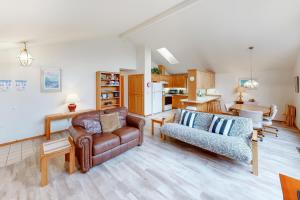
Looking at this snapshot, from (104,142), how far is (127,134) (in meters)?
0.56

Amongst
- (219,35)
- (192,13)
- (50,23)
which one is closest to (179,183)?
(50,23)

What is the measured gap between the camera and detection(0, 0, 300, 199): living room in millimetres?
2162

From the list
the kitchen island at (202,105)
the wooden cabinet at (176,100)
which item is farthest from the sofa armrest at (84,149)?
the wooden cabinet at (176,100)

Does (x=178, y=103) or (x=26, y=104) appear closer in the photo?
(x=26, y=104)

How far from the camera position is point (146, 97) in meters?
6.56

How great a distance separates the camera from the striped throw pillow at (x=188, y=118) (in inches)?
140

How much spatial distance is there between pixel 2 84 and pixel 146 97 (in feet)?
15.2

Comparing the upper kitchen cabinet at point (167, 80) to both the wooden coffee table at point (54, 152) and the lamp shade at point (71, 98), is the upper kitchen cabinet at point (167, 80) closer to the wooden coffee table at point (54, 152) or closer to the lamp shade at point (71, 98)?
the lamp shade at point (71, 98)

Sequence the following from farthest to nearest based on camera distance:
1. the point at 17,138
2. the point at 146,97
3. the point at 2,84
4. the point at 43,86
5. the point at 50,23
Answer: the point at 146,97
the point at 43,86
the point at 17,138
the point at 2,84
the point at 50,23

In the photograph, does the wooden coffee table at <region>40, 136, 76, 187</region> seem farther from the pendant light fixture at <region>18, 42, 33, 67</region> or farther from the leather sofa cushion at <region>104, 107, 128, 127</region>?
the pendant light fixture at <region>18, 42, 33, 67</region>

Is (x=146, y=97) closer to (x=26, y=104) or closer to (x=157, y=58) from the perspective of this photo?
(x=157, y=58)

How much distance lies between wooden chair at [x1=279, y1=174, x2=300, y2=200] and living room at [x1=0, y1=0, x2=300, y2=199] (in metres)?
0.01

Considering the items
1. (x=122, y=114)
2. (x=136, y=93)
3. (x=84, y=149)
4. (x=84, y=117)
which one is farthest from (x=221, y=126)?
(x=136, y=93)

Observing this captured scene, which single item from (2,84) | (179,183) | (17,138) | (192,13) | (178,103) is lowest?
(179,183)
